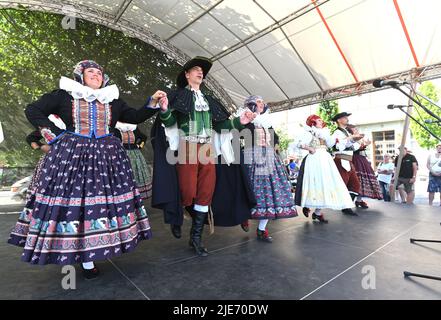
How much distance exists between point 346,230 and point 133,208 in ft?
8.71

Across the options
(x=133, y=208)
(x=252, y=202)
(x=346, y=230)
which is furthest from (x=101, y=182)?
(x=346, y=230)

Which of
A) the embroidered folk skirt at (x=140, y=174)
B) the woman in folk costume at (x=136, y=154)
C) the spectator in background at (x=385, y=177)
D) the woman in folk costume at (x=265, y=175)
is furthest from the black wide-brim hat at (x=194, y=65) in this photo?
the spectator in background at (x=385, y=177)

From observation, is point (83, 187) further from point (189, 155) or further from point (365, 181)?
point (365, 181)

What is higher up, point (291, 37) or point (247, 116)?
point (291, 37)

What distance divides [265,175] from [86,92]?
200 cm

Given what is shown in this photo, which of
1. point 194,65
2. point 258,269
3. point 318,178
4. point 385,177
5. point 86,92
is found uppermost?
point 194,65

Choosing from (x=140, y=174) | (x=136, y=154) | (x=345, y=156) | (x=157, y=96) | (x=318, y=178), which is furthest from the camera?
(x=136, y=154)

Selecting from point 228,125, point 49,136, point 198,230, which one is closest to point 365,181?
point 228,125

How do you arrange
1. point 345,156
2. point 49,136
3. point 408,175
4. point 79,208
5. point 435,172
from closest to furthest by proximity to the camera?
point 79,208 < point 49,136 < point 345,156 < point 435,172 < point 408,175

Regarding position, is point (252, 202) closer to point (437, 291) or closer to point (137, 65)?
point (437, 291)

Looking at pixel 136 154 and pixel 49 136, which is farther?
pixel 136 154

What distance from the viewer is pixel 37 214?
6.02 feet

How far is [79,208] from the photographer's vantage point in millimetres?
1851

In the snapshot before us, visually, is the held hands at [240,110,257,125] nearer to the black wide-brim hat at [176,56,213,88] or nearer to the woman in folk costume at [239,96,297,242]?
the woman in folk costume at [239,96,297,242]
